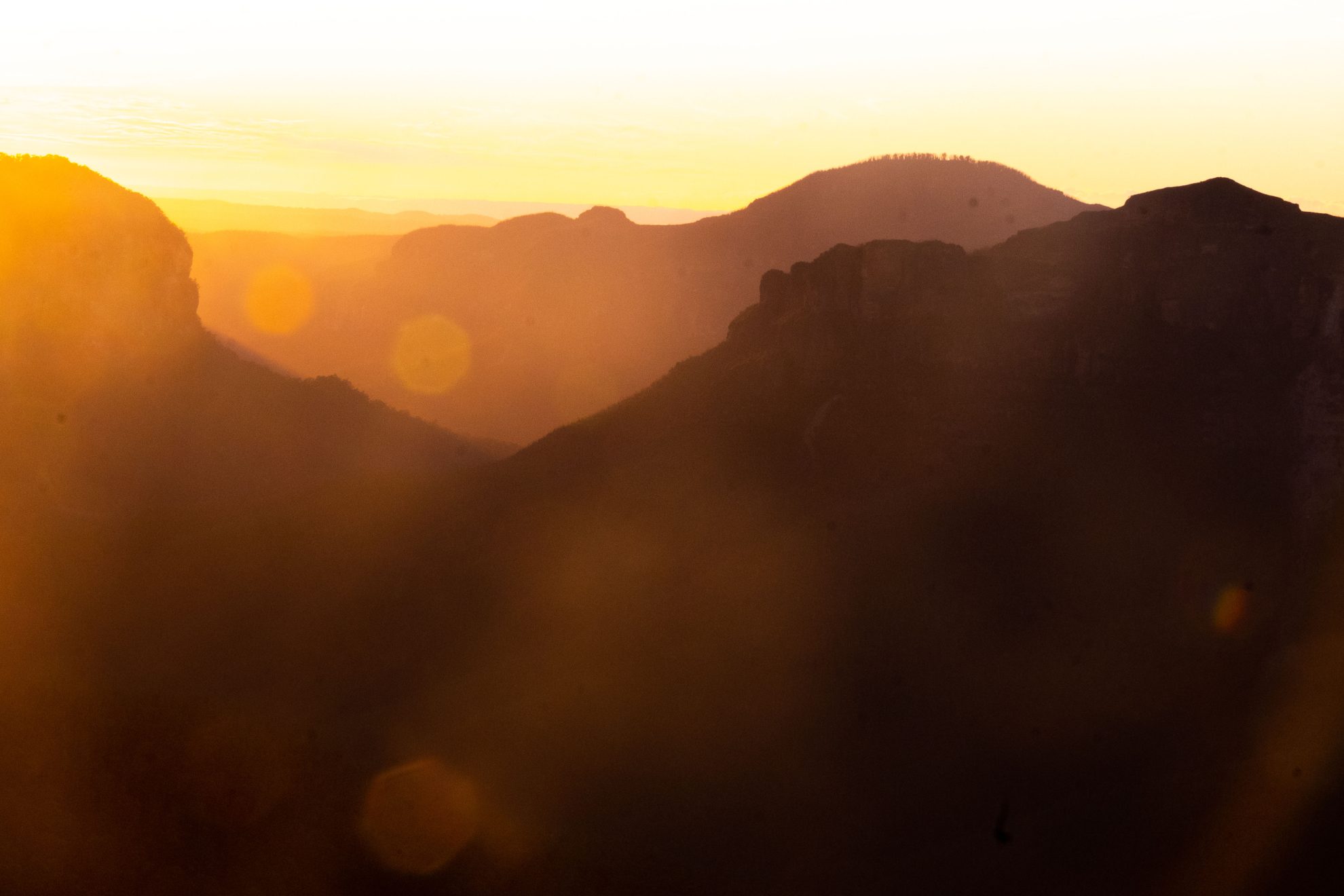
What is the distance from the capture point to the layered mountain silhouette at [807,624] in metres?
26.9

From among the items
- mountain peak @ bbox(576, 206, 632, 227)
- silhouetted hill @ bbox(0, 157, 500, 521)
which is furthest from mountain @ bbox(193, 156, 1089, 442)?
silhouetted hill @ bbox(0, 157, 500, 521)

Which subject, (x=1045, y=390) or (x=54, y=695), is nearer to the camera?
(x=54, y=695)

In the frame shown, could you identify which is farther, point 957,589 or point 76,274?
point 76,274

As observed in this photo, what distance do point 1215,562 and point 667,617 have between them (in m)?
16.6

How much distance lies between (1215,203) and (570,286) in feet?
275

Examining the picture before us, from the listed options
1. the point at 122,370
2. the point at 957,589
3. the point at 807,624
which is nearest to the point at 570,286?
the point at 122,370

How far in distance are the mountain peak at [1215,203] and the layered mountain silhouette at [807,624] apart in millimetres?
131

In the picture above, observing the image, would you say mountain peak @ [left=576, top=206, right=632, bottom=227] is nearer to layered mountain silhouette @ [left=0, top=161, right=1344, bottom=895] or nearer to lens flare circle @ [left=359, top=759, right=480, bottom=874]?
layered mountain silhouette @ [left=0, top=161, right=1344, bottom=895]

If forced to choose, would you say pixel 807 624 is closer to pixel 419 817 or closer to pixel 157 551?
pixel 419 817

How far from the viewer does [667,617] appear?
120 feet

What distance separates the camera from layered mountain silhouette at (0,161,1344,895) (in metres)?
26.9

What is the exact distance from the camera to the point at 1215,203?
40.7m

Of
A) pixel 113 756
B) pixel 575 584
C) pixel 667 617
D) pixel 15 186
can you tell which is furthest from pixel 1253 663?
pixel 15 186

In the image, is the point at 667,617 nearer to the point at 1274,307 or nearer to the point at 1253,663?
the point at 1253,663
